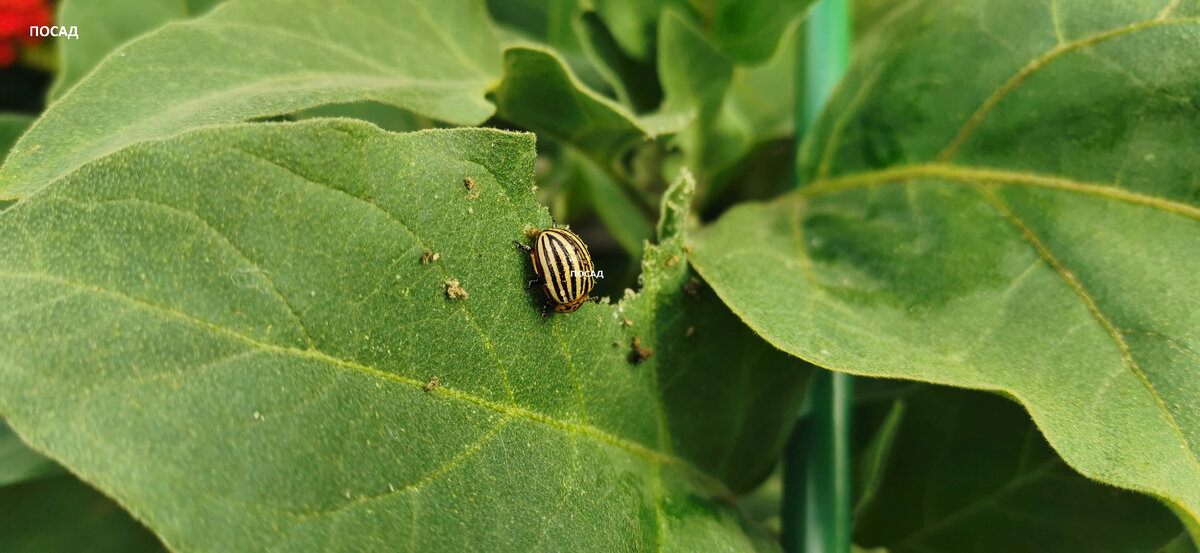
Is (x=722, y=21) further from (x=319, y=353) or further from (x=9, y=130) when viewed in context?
(x=9, y=130)

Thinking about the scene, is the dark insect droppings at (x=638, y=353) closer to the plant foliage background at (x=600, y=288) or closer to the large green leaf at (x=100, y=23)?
the plant foliage background at (x=600, y=288)

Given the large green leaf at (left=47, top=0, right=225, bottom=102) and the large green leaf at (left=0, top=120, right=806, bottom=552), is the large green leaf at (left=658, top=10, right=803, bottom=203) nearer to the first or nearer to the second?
the large green leaf at (left=0, top=120, right=806, bottom=552)

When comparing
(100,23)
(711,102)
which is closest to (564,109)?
(711,102)

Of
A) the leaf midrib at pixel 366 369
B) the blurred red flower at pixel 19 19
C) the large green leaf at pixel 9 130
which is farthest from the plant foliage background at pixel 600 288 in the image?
the blurred red flower at pixel 19 19

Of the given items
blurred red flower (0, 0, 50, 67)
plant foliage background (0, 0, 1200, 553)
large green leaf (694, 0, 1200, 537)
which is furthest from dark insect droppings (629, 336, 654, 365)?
blurred red flower (0, 0, 50, 67)

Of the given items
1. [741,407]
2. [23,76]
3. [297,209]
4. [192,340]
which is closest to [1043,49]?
[741,407]
